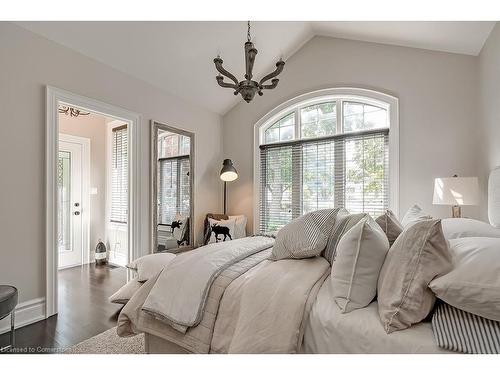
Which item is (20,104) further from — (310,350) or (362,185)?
(362,185)

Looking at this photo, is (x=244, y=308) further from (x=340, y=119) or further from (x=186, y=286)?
(x=340, y=119)

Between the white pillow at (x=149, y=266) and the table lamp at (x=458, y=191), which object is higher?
the table lamp at (x=458, y=191)

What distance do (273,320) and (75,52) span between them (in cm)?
311

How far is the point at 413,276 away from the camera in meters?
1.05

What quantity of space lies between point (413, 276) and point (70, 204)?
4.98m

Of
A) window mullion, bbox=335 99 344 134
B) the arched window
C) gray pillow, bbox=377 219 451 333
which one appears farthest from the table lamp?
gray pillow, bbox=377 219 451 333

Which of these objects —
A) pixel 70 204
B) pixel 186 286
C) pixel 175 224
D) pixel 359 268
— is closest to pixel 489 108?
pixel 359 268

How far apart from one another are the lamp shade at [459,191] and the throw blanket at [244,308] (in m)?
1.74

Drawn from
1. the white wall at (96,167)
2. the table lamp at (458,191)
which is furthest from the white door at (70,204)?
the table lamp at (458,191)

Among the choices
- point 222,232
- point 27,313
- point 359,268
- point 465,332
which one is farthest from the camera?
point 222,232

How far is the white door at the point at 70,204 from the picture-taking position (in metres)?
4.31

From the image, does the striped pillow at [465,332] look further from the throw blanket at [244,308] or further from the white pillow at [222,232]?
the white pillow at [222,232]

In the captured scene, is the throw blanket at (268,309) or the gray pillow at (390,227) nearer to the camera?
the throw blanket at (268,309)
